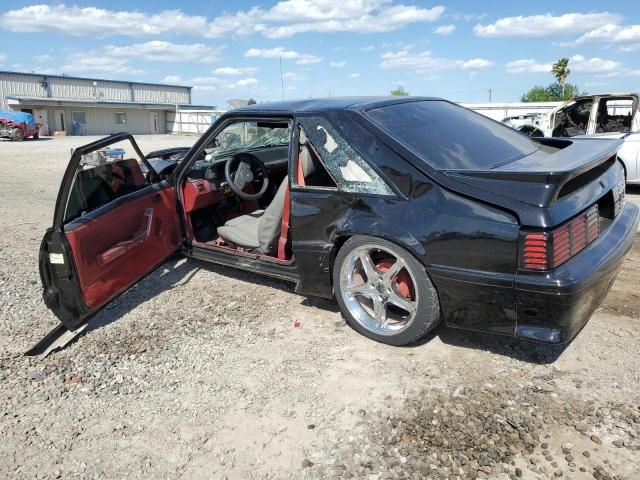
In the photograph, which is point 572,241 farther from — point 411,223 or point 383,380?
point 383,380

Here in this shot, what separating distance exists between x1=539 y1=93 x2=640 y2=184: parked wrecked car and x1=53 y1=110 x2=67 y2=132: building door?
43.2m

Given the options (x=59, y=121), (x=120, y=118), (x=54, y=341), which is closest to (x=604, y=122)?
(x=54, y=341)

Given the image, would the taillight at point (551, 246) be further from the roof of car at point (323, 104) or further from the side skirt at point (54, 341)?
the side skirt at point (54, 341)

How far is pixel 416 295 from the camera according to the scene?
3.09 meters

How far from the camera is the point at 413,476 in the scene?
2.26 metres

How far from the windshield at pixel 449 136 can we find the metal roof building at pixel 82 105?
44.2 m

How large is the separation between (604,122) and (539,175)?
835 cm

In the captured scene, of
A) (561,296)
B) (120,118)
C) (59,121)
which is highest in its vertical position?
(120,118)

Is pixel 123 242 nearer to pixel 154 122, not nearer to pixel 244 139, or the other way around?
pixel 244 139

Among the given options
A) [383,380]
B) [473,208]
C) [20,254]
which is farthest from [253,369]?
[20,254]

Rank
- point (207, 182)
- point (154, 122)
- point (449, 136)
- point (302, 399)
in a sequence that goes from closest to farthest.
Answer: point (302, 399)
point (449, 136)
point (207, 182)
point (154, 122)

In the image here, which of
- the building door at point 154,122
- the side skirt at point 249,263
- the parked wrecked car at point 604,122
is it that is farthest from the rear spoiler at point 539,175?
the building door at point 154,122

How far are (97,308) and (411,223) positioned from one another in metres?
2.32

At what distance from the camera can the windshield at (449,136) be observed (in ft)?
10.4
